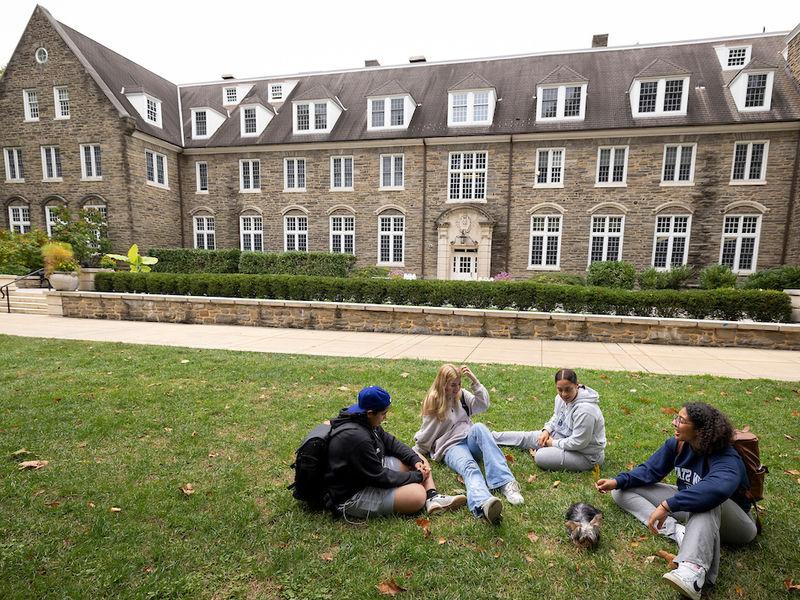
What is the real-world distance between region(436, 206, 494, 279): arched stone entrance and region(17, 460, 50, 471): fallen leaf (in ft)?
62.9

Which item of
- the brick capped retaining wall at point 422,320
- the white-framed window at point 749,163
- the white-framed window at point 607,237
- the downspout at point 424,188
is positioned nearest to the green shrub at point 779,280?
the white-framed window at point 749,163

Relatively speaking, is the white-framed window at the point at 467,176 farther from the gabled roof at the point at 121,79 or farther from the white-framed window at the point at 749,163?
the gabled roof at the point at 121,79

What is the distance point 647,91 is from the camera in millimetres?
20062

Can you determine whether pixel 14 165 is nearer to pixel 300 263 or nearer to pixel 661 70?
pixel 300 263

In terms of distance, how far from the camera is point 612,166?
2038 cm

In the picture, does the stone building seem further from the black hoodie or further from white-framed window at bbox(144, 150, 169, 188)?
the black hoodie

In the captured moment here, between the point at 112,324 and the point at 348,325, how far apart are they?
22.6 feet

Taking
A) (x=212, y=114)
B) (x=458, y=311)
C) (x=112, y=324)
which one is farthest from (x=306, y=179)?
(x=458, y=311)

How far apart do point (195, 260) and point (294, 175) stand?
23.9 feet

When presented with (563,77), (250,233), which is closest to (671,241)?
(563,77)

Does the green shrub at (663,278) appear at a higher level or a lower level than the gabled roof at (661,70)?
lower

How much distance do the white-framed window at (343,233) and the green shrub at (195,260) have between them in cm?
520

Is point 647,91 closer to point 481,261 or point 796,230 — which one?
point 796,230

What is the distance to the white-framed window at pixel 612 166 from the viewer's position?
20.2m
